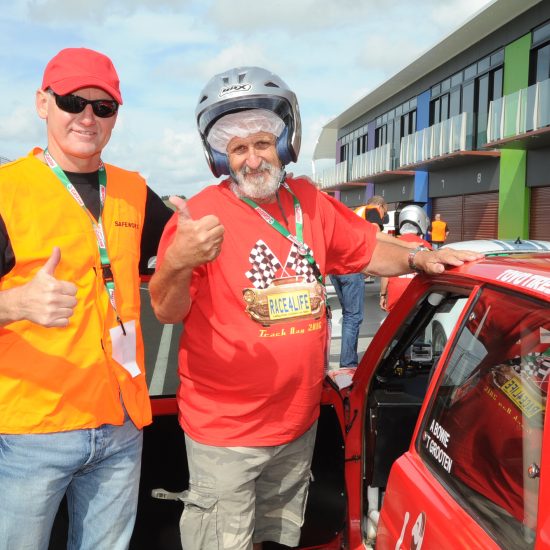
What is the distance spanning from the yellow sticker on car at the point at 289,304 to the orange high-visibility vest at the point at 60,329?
17.9 inches

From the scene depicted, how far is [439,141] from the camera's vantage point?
22.5 metres

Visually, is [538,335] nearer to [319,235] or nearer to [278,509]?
[319,235]

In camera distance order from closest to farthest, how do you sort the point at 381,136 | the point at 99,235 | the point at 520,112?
the point at 99,235 → the point at 520,112 → the point at 381,136

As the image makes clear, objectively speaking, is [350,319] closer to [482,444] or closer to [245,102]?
[245,102]

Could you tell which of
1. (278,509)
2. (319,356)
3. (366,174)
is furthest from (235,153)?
(366,174)

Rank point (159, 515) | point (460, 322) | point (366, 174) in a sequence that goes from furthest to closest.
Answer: point (366, 174) < point (159, 515) < point (460, 322)

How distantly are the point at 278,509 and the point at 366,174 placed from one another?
30898 millimetres

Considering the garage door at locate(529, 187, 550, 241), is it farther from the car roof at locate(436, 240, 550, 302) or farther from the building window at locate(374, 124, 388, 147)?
the car roof at locate(436, 240, 550, 302)

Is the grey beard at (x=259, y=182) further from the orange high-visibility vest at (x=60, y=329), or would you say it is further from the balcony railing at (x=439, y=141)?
the balcony railing at (x=439, y=141)

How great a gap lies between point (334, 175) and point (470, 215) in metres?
17.8

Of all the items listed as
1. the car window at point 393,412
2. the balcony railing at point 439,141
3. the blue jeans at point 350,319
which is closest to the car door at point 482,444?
the car window at point 393,412

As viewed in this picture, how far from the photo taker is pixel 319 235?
2.15 meters

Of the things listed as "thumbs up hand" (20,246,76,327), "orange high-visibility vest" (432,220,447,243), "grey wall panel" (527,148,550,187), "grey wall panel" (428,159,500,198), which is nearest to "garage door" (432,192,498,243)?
"grey wall panel" (428,159,500,198)

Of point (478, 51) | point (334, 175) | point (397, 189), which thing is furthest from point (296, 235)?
point (334, 175)
